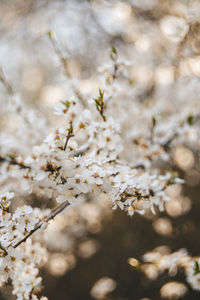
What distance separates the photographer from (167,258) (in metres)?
2.40

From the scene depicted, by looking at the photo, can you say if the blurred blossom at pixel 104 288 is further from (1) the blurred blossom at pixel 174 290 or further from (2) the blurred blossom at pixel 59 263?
(2) the blurred blossom at pixel 59 263

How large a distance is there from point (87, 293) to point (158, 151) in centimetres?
309

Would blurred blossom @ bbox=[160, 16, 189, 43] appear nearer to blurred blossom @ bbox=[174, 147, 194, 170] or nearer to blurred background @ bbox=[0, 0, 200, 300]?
blurred background @ bbox=[0, 0, 200, 300]

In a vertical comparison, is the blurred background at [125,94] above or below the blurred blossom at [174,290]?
above

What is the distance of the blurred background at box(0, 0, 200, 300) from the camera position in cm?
320

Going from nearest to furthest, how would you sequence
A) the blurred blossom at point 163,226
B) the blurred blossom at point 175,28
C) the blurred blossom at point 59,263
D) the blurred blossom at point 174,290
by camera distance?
1. the blurred blossom at point 174,290
2. the blurred blossom at point 175,28
3. the blurred blossom at point 163,226
4. the blurred blossom at point 59,263

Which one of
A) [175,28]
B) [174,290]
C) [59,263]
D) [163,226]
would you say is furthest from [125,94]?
[59,263]

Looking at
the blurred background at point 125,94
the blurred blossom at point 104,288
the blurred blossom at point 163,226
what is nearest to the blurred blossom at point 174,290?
the blurred background at point 125,94

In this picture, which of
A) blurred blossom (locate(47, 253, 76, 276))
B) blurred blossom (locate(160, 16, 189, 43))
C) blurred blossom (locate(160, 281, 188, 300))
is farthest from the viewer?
blurred blossom (locate(47, 253, 76, 276))

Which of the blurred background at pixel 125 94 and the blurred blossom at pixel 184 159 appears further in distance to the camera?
the blurred blossom at pixel 184 159

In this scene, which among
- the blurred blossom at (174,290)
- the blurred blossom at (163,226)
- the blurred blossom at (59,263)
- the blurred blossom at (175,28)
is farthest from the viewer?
the blurred blossom at (59,263)

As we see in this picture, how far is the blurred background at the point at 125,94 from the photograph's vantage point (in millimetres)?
3203

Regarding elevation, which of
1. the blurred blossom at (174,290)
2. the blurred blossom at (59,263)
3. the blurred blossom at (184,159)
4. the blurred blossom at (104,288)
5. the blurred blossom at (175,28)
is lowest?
the blurred blossom at (174,290)

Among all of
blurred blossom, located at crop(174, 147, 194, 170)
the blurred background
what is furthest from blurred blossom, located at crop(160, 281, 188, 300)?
blurred blossom, located at crop(174, 147, 194, 170)
